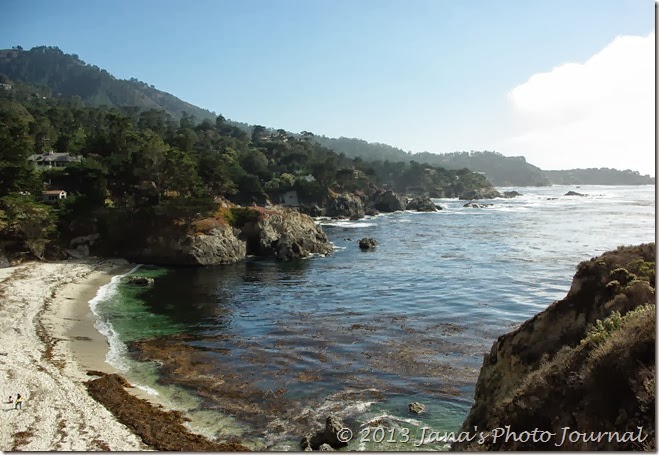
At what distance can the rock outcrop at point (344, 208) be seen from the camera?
123250 millimetres

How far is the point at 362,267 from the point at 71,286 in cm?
2998

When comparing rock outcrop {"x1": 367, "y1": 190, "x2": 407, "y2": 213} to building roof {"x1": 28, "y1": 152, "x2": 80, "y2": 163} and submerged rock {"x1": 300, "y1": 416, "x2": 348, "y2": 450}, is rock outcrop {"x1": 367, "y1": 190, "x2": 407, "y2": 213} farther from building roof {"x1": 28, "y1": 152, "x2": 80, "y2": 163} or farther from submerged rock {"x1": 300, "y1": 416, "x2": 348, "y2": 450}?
submerged rock {"x1": 300, "y1": 416, "x2": 348, "y2": 450}

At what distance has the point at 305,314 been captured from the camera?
115 feet

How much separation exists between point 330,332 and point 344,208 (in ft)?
310

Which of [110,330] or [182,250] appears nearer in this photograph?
[110,330]

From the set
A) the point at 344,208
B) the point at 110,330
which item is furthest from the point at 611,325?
the point at 344,208

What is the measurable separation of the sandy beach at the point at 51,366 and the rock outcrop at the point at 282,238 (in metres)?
24.6

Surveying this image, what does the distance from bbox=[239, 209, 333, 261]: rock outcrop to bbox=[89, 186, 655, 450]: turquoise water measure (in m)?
4.40

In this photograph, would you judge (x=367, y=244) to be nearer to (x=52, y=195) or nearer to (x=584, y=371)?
(x=52, y=195)

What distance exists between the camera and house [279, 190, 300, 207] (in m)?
126

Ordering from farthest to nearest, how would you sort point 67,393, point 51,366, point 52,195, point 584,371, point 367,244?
point 52,195, point 367,244, point 51,366, point 67,393, point 584,371

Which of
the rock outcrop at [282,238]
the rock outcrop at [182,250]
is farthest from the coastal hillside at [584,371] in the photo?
the rock outcrop at [282,238]

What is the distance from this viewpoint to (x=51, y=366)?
22.4m

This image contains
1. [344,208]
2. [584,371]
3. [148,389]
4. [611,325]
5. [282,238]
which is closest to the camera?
[584,371]
